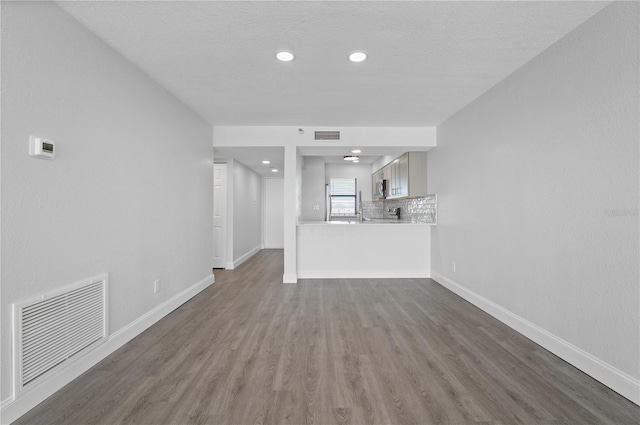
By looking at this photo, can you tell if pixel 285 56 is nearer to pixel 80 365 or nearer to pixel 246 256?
pixel 80 365

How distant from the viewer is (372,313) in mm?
3293

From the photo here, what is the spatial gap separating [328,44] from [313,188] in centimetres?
470

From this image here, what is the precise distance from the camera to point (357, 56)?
98.7 inches

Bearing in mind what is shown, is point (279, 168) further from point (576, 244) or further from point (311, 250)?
point (576, 244)

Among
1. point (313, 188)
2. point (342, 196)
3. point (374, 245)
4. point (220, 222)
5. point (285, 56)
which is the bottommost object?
point (374, 245)

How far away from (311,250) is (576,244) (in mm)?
3492

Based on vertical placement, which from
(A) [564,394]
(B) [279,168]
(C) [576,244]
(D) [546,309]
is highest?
(B) [279,168]

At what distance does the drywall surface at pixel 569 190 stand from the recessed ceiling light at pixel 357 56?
1484 millimetres

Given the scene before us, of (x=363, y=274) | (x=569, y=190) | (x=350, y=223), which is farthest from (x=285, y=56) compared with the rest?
(x=363, y=274)

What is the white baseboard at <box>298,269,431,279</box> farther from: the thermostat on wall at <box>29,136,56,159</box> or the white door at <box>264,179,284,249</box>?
the white door at <box>264,179,284,249</box>

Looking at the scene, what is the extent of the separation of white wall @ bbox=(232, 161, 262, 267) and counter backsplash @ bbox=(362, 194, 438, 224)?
2.94m

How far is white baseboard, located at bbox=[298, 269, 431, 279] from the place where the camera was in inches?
196

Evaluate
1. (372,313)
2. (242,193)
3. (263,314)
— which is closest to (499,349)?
(372,313)

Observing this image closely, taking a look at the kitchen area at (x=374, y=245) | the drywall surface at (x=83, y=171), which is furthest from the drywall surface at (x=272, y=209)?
the drywall surface at (x=83, y=171)
